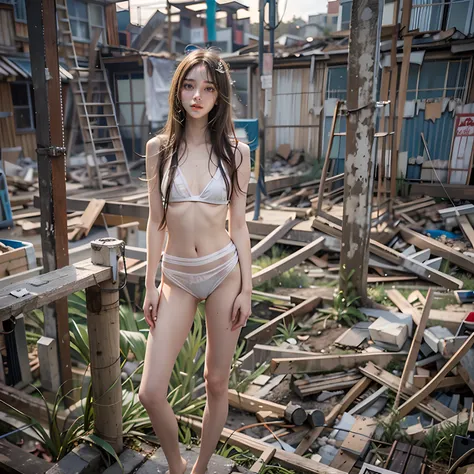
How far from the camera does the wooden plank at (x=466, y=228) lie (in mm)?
6934

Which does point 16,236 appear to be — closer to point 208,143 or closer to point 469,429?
point 208,143

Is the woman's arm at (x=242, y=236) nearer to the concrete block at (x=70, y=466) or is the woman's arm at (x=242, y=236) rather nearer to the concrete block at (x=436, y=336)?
the concrete block at (x=70, y=466)

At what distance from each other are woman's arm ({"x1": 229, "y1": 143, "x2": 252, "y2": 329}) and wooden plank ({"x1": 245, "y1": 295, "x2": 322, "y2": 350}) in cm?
257

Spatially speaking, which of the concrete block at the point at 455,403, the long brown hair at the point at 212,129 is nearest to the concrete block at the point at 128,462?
the long brown hair at the point at 212,129

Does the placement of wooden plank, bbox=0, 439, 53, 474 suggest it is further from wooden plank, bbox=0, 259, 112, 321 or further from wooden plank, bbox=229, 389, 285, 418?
wooden plank, bbox=229, 389, 285, 418

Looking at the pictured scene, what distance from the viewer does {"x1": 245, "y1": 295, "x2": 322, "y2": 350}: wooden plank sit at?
15.1 ft

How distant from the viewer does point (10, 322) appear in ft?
5.95

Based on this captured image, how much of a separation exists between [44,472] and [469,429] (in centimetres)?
279

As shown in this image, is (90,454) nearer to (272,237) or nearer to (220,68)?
(220,68)

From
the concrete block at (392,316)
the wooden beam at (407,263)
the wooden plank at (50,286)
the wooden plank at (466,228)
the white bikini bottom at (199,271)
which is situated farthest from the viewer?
the wooden plank at (466,228)

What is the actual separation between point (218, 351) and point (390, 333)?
2.63m

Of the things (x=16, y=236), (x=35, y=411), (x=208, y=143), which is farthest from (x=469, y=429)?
(x=16, y=236)

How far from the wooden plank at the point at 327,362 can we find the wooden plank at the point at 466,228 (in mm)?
3616

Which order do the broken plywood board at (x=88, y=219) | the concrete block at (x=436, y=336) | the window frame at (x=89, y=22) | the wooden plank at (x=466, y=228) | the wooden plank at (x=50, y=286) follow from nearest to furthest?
the wooden plank at (x=50, y=286), the concrete block at (x=436, y=336), the broken plywood board at (x=88, y=219), the wooden plank at (x=466, y=228), the window frame at (x=89, y=22)
